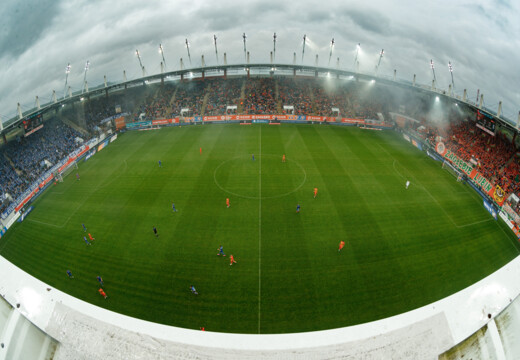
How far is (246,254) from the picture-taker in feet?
63.0

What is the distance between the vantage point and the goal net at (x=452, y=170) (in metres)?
29.2

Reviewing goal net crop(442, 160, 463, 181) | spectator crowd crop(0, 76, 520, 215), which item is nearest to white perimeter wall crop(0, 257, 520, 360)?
goal net crop(442, 160, 463, 181)

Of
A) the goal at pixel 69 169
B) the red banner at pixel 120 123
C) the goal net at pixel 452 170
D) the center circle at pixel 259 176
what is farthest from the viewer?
the red banner at pixel 120 123

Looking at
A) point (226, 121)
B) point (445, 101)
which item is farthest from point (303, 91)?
point (445, 101)

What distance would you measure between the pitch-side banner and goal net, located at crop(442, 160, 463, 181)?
0.35m

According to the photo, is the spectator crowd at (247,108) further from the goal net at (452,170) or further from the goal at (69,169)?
the goal at (69,169)

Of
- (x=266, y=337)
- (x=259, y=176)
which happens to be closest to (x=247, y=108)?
(x=259, y=176)

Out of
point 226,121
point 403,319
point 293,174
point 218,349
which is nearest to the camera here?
point 218,349

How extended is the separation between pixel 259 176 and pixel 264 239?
33.4 ft

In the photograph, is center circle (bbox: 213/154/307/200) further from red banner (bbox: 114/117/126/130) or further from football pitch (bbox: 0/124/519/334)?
red banner (bbox: 114/117/126/130)

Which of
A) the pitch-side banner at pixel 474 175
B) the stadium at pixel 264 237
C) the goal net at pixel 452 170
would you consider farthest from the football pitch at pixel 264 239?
the pitch-side banner at pixel 474 175

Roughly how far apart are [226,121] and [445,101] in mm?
34865

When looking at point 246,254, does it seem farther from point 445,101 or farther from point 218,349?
point 445,101

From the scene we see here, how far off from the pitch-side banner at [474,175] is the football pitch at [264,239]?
170 cm
